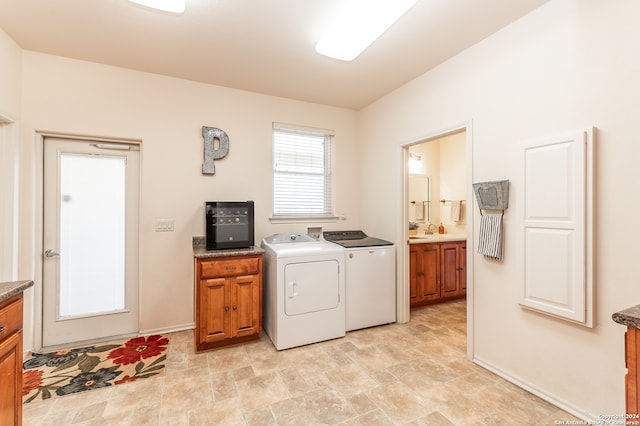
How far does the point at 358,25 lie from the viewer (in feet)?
6.57

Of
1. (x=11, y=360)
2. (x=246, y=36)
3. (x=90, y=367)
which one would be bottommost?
(x=90, y=367)

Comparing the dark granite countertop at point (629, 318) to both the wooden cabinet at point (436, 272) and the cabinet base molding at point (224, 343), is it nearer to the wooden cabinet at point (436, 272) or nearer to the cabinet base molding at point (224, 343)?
the wooden cabinet at point (436, 272)

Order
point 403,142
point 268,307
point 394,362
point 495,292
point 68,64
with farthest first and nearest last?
point 403,142, point 268,307, point 68,64, point 394,362, point 495,292

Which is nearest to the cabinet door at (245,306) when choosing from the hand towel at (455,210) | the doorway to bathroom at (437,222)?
the doorway to bathroom at (437,222)

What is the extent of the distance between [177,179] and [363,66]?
2271 millimetres

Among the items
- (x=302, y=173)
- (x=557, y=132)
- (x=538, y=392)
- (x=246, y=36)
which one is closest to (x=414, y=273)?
(x=538, y=392)

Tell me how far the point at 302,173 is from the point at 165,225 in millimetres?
1738

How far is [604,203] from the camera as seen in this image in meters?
1.65

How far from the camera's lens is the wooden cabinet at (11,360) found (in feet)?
3.98

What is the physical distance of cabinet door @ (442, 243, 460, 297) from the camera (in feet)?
12.9

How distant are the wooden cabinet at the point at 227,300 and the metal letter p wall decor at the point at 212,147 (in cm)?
112

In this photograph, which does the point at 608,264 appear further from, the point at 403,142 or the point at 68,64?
the point at 68,64

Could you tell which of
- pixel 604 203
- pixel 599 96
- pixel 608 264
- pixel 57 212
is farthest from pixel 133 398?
pixel 599 96

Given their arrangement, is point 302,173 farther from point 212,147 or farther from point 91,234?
point 91,234
